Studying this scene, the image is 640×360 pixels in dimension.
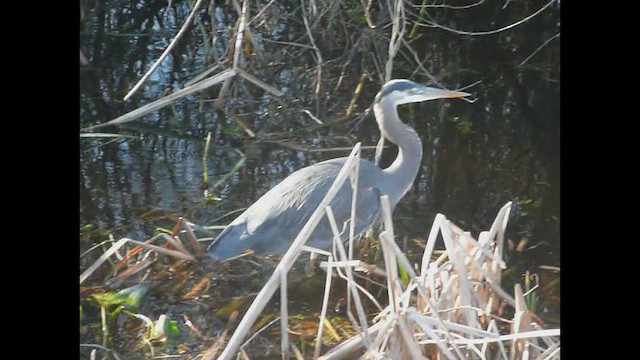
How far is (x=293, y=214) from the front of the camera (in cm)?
189

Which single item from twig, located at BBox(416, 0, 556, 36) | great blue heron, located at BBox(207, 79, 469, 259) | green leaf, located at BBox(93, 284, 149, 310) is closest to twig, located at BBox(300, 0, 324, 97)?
great blue heron, located at BBox(207, 79, 469, 259)

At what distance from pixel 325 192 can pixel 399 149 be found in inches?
8.5

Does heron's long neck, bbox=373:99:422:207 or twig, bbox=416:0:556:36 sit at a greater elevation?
twig, bbox=416:0:556:36

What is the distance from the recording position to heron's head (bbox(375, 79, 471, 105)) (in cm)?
194

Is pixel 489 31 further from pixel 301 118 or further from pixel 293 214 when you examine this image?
pixel 293 214

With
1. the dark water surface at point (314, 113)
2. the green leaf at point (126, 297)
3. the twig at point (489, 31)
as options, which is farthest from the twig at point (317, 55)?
the green leaf at point (126, 297)

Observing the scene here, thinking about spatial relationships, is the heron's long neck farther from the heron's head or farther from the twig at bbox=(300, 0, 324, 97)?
the twig at bbox=(300, 0, 324, 97)

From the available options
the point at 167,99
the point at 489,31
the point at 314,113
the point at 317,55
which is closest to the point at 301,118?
the point at 314,113

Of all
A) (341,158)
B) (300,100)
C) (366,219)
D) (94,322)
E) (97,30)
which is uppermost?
(97,30)

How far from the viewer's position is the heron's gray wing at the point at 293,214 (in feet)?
6.04
